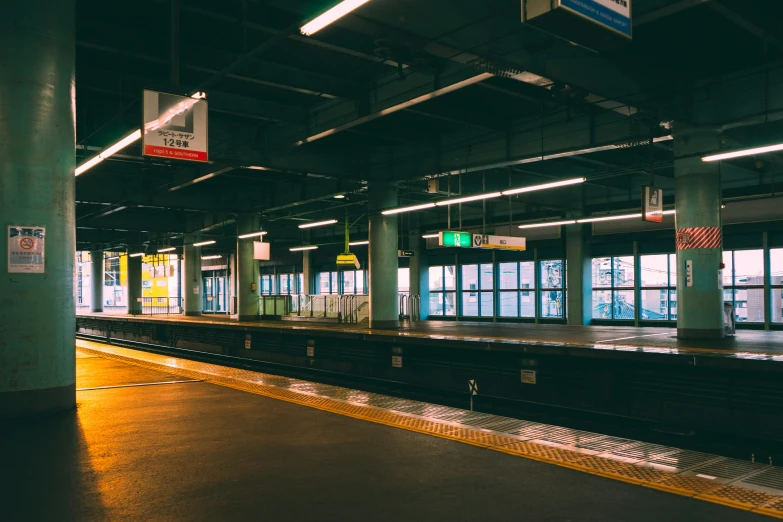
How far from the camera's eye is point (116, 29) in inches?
399

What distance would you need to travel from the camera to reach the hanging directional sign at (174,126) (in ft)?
26.5

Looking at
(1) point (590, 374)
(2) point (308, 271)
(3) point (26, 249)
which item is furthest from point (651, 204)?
(2) point (308, 271)

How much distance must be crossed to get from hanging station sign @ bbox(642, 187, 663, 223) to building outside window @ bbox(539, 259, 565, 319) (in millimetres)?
11689

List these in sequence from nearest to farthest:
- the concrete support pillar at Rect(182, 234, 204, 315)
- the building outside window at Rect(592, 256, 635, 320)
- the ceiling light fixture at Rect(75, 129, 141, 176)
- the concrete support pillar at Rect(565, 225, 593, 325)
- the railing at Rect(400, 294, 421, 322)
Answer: the ceiling light fixture at Rect(75, 129, 141, 176) → the building outside window at Rect(592, 256, 635, 320) → the concrete support pillar at Rect(565, 225, 593, 325) → the railing at Rect(400, 294, 421, 322) → the concrete support pillar at Rect(182, 234, 204, 315)

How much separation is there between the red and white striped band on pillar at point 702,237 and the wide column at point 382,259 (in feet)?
28.0

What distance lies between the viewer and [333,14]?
20.0 feet

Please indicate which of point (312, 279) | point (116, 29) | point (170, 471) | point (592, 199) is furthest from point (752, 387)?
point (312, 279)

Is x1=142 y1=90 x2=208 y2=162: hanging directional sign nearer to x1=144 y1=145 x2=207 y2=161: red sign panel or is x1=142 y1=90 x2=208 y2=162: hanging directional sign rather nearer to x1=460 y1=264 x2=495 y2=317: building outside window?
x1=144 y1=145 x2=207 y2=161: red sign panel

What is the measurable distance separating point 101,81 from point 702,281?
13022 millimetres

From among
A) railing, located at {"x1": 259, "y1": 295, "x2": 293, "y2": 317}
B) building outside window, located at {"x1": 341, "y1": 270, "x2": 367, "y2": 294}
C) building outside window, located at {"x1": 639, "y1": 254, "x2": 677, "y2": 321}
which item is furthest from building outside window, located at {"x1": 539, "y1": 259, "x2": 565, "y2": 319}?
building outside window, located at {"x1": 341, "y1": 270, "x2": 367, "y2": 294}

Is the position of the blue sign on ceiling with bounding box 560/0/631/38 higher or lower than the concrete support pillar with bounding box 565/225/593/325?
higher

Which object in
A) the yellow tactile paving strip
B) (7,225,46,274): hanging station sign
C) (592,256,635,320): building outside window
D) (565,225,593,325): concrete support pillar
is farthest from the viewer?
(565,225,593,325): concrete support pillar

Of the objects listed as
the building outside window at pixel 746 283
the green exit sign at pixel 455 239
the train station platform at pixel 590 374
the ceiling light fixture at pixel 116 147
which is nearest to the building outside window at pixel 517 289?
the building outside window at pixel 746 283

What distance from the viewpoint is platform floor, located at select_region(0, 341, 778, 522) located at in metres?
3.55
